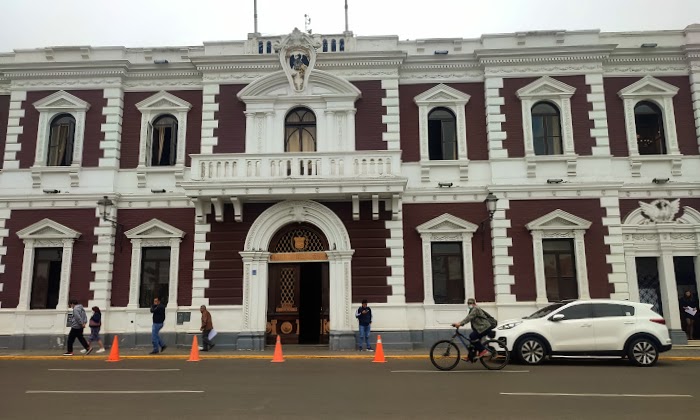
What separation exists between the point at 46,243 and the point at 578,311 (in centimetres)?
1754

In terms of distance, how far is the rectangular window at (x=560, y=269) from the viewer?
1914 centimetres

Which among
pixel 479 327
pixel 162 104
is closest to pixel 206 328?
pixel 162 104

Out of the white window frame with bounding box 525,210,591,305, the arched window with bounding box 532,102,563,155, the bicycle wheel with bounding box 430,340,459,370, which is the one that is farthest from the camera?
the arched window with bounding box 532,102,563,155

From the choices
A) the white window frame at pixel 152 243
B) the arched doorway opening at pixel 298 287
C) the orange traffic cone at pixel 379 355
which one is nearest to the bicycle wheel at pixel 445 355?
the orange traffic cone at pixel 379 355

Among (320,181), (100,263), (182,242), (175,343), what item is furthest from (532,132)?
(100,263)

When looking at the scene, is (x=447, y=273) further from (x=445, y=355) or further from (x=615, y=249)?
(x=445, y=355)

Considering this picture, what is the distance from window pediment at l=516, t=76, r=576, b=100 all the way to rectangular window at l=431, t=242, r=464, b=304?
589 centimetres

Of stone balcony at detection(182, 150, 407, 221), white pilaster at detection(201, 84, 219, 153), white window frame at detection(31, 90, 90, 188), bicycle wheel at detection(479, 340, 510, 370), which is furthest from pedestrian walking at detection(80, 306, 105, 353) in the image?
bicycle wheel at detection(479, 340, 510, 370)

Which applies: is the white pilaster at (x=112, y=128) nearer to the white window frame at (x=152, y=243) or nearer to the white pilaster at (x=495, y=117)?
the white window frame at (x=152, y=243)

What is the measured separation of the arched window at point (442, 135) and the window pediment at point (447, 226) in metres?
2.32

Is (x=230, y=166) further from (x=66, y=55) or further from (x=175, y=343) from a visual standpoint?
(x=66, y=55)

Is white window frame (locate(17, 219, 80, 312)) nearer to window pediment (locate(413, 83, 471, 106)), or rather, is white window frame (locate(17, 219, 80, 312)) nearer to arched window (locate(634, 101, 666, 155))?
window pediment (locate(413, 83, 471, 106))

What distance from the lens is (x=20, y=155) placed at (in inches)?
819

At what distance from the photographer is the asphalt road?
27.2ft
